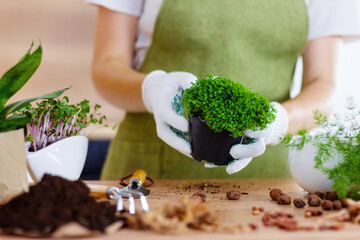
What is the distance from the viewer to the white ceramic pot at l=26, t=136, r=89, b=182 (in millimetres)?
910

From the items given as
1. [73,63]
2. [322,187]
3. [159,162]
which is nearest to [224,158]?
[322,187]

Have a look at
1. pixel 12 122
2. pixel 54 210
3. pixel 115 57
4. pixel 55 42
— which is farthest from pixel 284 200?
pixel 55 42

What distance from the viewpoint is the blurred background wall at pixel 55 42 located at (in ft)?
8.29

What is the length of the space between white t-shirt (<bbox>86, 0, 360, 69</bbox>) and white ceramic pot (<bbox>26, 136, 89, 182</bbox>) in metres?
0.73

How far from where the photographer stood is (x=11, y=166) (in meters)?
0.81

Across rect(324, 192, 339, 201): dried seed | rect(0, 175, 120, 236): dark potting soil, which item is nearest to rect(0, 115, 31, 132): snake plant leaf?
rect(0, 175, 120, 236): dark potting soil

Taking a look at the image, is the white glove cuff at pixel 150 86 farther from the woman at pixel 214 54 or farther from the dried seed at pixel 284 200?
the dried seed at pixel 284 200

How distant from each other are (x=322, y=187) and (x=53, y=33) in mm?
2071

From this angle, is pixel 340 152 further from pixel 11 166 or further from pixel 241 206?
pixel 11 166

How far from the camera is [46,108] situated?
3.25 feet

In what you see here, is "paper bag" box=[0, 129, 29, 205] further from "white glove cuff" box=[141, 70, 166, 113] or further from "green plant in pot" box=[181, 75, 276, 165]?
"white glove cuff" box=[141, 70, 166, 113]

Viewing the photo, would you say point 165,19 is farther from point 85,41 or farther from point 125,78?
point 85,41

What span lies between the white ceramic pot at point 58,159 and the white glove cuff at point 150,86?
13.4 inches

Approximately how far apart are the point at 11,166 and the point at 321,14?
1.28 m
